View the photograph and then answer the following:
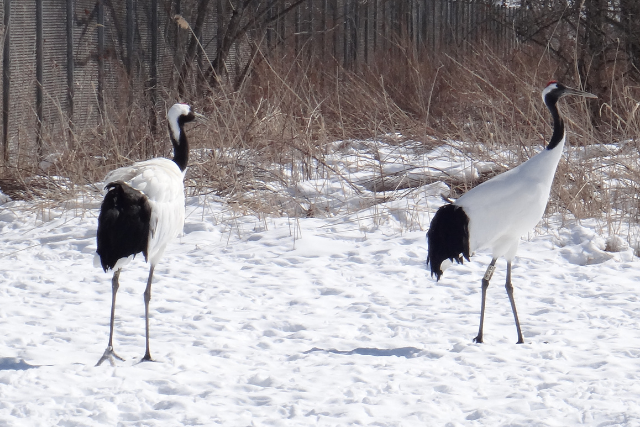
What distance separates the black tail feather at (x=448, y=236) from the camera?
178 inches

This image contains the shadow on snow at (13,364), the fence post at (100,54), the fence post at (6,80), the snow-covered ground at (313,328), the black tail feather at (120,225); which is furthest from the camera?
the fence post at (100,54)

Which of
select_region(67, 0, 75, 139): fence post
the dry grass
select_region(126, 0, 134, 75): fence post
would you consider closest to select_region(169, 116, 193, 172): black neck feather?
the dry grass

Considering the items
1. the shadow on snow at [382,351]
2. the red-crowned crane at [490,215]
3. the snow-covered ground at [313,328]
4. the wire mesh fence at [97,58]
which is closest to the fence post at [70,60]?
the wire mesh fence at [97,58]

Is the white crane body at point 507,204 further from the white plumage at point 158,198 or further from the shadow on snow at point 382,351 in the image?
the white plumage at point 158,198

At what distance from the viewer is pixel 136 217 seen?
13.1ft

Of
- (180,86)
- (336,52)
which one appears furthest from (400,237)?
(336,52)

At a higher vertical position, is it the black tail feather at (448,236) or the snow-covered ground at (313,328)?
the black tail feather at (448,236)

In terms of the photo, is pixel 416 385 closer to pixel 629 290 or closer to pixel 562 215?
pixel 629 290

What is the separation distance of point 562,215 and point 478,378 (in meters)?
3.17

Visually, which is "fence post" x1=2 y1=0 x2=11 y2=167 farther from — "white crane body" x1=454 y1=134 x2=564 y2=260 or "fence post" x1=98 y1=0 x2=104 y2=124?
"white crane body" x1=454 y1=134 x2=564 y2=260

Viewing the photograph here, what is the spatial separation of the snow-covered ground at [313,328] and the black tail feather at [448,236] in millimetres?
386

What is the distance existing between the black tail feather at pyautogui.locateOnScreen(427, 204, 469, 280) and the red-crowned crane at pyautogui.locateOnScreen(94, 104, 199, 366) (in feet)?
4.36

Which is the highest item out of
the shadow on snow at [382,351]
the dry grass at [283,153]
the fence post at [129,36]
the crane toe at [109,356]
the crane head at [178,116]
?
the fence post at [129,36]

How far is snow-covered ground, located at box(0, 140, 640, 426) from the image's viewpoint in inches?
136
